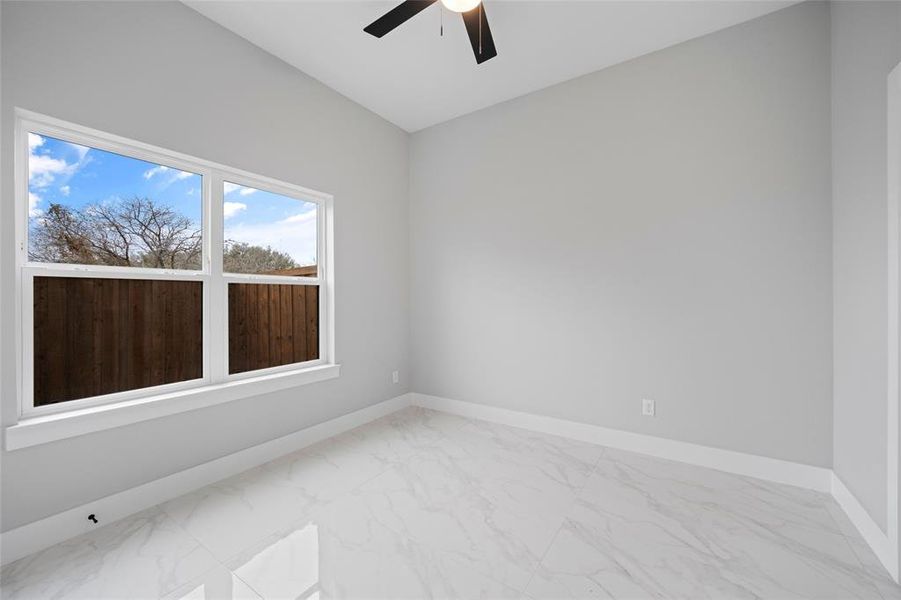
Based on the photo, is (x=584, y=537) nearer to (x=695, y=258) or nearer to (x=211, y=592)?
(x=211, y=592)

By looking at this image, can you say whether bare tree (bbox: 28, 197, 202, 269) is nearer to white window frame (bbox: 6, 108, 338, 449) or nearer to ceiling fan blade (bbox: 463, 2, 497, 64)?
white window frame (bbox: 6, 108, 338, 449)

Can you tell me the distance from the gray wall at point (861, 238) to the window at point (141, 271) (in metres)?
3.46

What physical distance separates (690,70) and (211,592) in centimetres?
403

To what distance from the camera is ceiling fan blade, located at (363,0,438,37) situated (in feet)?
6.05

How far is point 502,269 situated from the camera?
11.1 ft

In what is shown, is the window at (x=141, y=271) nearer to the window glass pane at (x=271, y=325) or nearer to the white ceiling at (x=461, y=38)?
the window glass pane at (x=271, y=325)

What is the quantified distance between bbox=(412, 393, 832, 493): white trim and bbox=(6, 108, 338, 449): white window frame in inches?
61.6

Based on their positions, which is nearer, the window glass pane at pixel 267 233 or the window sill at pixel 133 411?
the window sill at pixel 133 411

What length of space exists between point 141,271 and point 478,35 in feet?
7.84

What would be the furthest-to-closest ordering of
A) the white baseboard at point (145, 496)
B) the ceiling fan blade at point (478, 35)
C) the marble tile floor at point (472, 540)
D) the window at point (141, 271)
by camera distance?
the ceiling fan blade at point (478, 35), the window at point (141, 271), the white baseboard at point (145, 496), the marble tile floor at point (472, 540)

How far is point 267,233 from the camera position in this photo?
2824 millimetres

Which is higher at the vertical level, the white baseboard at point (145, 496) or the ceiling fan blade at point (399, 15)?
the ceiling fan blade at point (399, 15)

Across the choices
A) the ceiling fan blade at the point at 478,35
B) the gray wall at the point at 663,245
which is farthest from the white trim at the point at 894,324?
the ceiling fan blade at the point at 478,35

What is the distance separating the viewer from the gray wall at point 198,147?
1.70 metres
